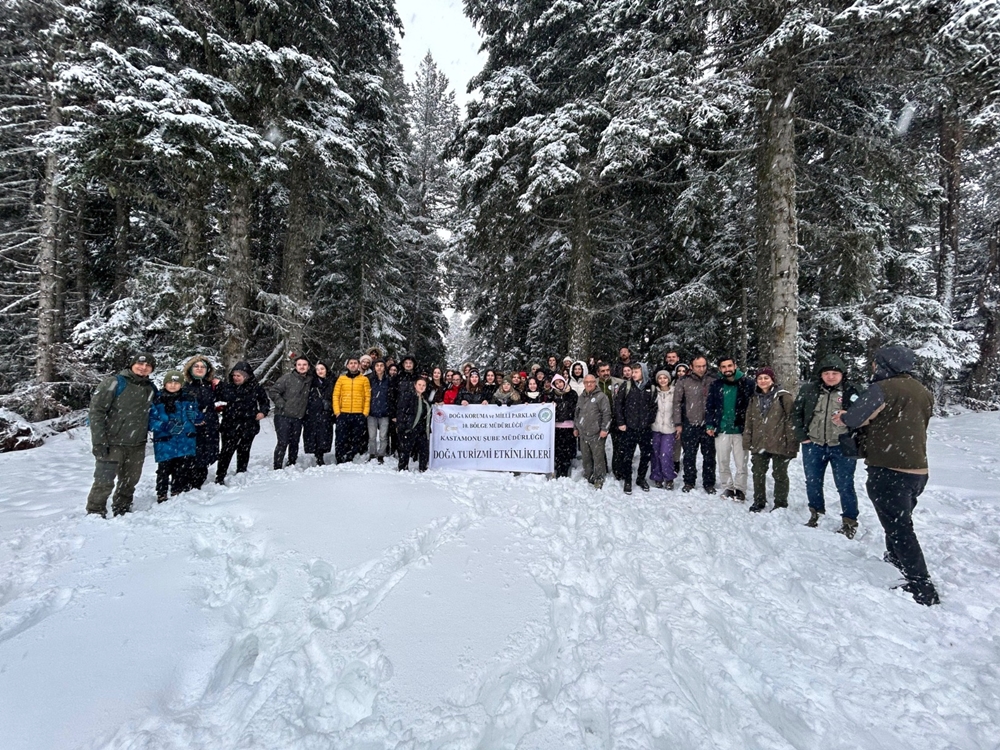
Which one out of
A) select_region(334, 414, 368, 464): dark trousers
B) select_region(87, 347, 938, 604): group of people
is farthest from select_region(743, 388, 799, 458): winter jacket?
select_region(334, 414, 368, 464): dark trousers

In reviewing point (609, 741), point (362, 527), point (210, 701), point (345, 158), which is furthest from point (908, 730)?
point (345, 158)

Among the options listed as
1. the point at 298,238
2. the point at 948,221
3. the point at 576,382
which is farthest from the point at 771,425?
the point at 948,221

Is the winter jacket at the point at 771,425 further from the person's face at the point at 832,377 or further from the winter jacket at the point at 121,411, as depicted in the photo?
the winter jacket at the point at 121,411

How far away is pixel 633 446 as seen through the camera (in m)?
7.47

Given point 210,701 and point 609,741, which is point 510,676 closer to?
point 609,741

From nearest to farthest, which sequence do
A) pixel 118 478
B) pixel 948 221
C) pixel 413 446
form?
pixel 118 478, pixel 413 446, pixel 948 221

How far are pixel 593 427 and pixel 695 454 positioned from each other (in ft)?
5.34

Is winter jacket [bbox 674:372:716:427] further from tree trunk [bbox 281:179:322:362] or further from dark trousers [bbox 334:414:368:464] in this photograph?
tree trunk [bbox 281:179:322:362]

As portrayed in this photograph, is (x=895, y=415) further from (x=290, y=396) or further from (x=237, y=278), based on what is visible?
(x=237, y=278)

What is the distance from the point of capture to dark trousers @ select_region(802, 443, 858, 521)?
5.12m

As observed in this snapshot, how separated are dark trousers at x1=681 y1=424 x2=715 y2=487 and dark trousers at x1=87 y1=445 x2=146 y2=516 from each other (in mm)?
7426

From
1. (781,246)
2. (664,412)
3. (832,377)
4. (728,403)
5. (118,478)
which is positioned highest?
(781,246)

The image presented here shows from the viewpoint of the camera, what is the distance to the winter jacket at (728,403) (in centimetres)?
664

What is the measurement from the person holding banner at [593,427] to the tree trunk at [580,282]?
435cm
